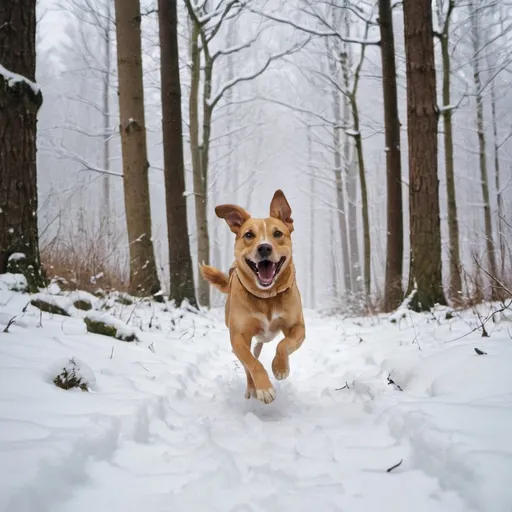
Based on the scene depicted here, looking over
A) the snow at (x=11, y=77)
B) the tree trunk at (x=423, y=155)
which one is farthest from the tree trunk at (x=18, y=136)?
the tree trunk at (x=423, y=155)

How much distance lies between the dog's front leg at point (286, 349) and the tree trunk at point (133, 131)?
14.1 feet

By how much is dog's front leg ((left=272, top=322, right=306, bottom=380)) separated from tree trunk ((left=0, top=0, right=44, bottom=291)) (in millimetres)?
2567

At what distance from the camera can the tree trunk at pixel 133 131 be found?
6871 millimetres

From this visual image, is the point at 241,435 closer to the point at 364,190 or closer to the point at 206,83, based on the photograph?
the point at 364,190

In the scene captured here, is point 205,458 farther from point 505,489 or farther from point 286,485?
point 505,489

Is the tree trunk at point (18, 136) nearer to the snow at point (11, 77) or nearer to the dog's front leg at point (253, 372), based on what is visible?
the snow at point (11, 77)

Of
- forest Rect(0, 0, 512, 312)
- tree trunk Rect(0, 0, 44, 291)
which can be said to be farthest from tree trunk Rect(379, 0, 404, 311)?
tree trunk Rect(0, 0, 44, 291)

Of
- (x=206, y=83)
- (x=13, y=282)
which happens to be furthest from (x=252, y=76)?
(x=13, y=282)

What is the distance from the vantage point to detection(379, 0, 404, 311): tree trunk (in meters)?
8.00

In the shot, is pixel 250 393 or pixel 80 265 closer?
pixel 250 393

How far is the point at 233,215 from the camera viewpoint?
3.38m

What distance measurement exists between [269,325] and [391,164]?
6153 mm

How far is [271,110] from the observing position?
1035 inches

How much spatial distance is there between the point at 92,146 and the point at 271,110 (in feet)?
38.6
